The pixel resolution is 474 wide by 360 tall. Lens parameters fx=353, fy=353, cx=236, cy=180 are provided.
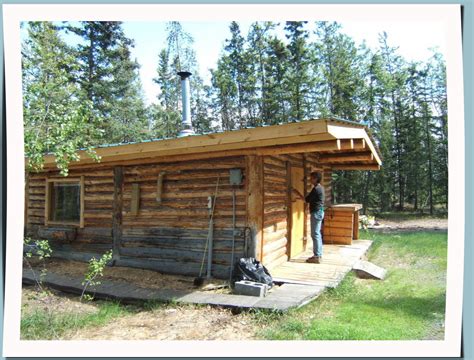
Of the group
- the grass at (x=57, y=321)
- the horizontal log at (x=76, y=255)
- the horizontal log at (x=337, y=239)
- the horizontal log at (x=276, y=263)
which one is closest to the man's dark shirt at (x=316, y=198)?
the horizontal log at (x=276, y=263)

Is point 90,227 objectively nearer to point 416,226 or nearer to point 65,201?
point 65,201

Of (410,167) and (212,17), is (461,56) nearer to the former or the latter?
(212,17)

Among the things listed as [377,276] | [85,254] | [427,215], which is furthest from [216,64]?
[377,276]

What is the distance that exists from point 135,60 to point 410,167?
60.4ft

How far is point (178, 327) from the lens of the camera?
4.44m

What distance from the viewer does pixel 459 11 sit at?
2.99 m

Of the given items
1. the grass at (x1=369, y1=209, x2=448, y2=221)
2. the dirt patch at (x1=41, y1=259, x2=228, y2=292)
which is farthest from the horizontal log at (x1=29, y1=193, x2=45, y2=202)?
the grass at (x1=369, y1=209, x2=448, y2=221)

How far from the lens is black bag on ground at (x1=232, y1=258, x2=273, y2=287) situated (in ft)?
18.2

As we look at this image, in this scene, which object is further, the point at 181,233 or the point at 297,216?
the point at 297,216

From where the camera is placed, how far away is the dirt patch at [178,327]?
13.7ft

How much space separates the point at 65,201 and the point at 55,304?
4.05 metres

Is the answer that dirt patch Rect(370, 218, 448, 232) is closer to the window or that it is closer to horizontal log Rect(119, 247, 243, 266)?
horizontal log Rect(119, 247, 243, 266)

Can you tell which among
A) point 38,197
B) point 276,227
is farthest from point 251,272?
point 38,197

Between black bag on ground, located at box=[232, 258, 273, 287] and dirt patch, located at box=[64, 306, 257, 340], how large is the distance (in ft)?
2.76
